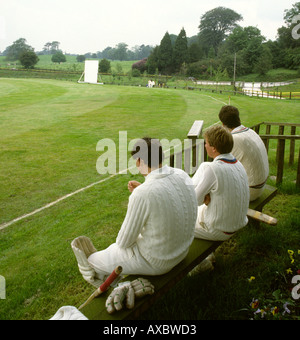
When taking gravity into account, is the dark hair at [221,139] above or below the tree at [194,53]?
below

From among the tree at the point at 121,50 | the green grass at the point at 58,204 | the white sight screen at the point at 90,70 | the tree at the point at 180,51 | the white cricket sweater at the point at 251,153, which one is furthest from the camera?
the tree at the point at 121,50

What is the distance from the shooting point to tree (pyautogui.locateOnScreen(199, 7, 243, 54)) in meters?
75.0

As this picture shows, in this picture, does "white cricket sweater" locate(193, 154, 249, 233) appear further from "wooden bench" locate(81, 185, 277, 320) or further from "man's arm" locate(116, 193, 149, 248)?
"man's arm" locate(116, 193, 149, 248)

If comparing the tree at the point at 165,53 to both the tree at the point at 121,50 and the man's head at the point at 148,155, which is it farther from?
the man's head at the point at 148,155

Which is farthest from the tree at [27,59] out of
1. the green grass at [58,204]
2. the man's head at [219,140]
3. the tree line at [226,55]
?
the man's head at [219,140]

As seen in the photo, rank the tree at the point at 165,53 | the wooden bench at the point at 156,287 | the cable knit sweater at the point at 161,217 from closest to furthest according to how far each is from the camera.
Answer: the wooden bench at the point at 156,287
the cable knit sweater at the point at 161,217
the tree at the point at 165,53

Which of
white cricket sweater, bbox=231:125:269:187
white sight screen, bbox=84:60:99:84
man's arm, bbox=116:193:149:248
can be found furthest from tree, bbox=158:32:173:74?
man's arm, bbox=116:193:149:248

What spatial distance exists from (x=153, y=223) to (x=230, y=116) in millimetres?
1966

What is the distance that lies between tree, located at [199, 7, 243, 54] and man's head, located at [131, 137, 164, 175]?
79975mm

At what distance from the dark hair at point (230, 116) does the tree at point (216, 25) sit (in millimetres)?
78478

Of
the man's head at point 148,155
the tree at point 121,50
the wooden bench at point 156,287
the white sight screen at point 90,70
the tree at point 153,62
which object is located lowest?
the wooden bench at point 156,287

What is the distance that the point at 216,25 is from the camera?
7731 centimetres

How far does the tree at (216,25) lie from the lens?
75.0m
